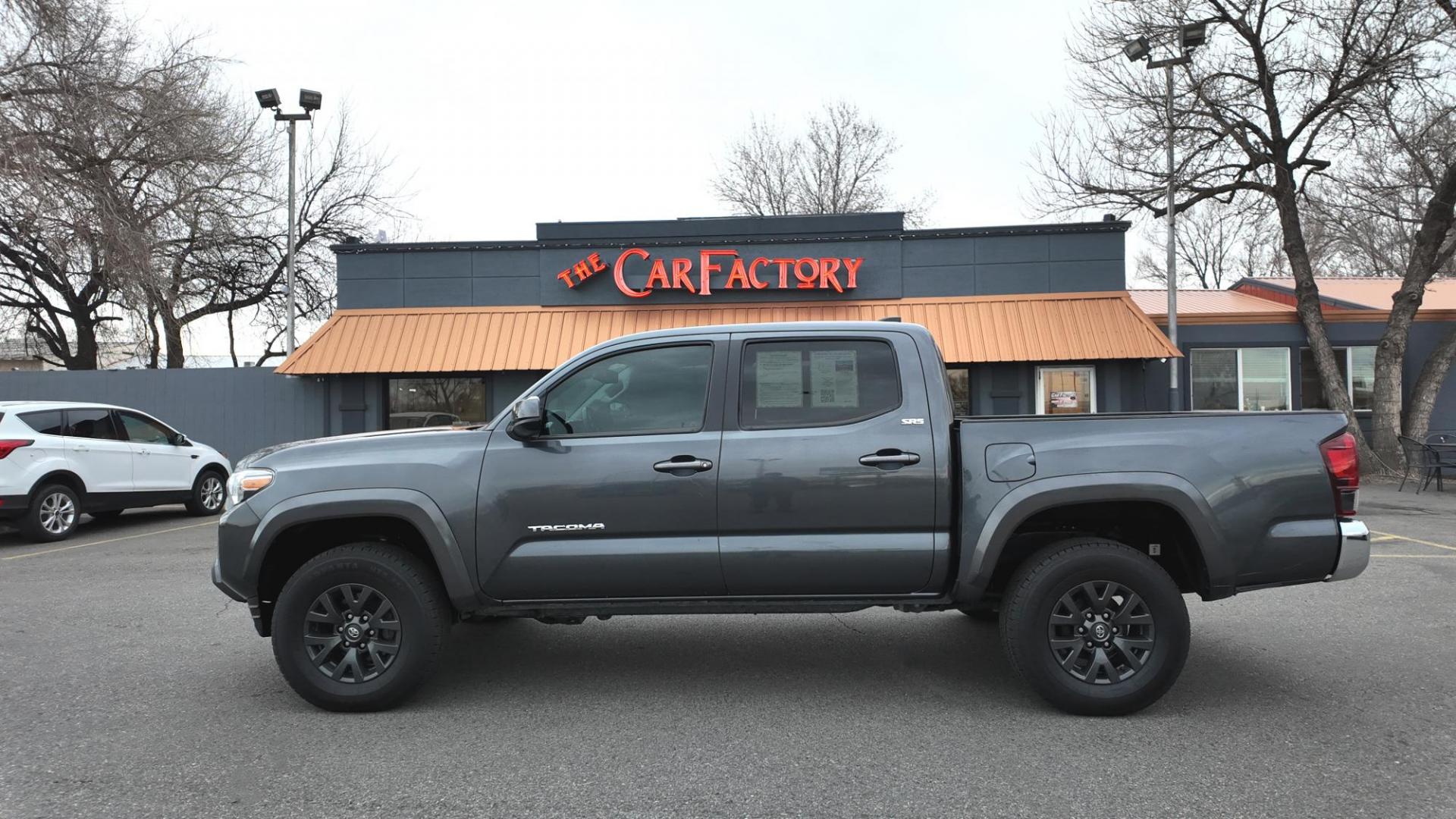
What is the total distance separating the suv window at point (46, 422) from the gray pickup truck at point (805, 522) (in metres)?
8.50

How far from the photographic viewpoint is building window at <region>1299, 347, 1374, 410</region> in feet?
63.4

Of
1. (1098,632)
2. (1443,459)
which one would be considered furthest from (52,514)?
(1443,459)

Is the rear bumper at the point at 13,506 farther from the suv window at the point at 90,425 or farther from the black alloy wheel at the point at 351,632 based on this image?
the black alloy wheel at the point at 351,632

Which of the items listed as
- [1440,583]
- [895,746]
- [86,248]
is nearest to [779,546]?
[895,746]

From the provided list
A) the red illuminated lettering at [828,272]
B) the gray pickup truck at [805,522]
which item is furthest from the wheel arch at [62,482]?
the red illuminated lettering at [828,272]

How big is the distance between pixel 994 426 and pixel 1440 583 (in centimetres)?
554

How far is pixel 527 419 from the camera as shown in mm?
4484

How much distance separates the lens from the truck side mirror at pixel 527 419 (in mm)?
4457

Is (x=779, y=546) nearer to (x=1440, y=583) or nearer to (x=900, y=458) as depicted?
(x=900, y=458)

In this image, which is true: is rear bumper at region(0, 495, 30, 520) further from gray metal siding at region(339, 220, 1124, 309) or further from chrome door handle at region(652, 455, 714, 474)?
chrome door handle at region(652, 455, 714, 474)

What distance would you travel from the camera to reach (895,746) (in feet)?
13.3

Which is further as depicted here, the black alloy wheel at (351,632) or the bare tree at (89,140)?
the bare tree at (89,140)

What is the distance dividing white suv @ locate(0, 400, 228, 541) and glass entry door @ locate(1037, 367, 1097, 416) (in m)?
14.0

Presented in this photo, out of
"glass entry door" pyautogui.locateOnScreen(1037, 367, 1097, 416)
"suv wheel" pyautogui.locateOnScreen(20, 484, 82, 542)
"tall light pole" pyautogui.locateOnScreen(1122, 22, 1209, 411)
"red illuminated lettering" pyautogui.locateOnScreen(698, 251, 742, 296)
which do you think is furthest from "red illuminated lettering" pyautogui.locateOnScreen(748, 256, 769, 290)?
"suv wheel" pyautogui.locateOnScreen(20, 484, 82, 542)
